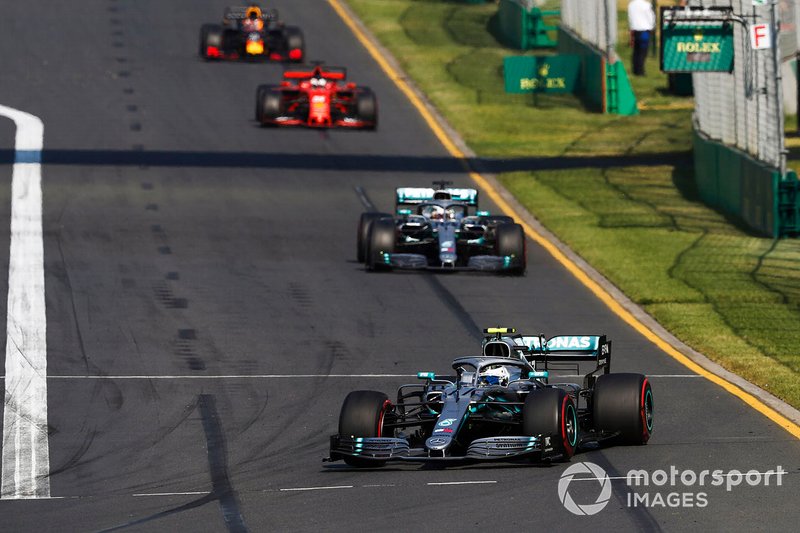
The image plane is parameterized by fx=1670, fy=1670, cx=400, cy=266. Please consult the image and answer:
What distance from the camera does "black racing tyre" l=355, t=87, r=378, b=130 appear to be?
40.2 m

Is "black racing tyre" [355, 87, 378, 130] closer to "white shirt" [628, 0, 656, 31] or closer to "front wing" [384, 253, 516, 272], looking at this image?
"white shirt" [628, 0, 656, 31]

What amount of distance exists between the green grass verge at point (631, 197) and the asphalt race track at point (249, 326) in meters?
1.16

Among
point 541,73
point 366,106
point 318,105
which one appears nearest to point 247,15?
point 318,105

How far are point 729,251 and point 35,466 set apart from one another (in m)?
16.1

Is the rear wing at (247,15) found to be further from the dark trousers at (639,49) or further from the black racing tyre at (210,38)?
the dark trousers at (639,49)

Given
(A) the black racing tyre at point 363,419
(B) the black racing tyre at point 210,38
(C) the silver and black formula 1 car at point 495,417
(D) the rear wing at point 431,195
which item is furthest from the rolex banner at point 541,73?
(A) the black racing tyre at point 363,419

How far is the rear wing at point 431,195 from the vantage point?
2786 cm

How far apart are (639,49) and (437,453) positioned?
33.9 metres

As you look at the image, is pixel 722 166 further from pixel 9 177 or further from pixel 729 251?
pixel 9 177

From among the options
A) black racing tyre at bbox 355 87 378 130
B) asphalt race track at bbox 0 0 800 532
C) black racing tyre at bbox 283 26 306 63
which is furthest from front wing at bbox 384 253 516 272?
black racing tyre at bbox 283 26 306 63

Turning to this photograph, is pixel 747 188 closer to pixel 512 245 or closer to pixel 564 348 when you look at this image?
pixel 512 245

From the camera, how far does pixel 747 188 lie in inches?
1268

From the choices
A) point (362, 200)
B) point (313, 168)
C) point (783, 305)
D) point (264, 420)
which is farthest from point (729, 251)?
point (264, 420)

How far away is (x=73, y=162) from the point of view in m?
36.2
